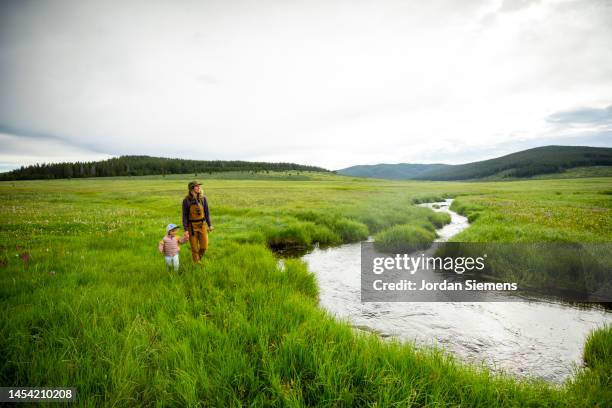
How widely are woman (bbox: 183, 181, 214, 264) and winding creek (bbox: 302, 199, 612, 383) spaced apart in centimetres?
469

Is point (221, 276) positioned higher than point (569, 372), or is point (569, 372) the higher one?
point (221, 276)

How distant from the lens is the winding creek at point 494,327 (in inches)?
215

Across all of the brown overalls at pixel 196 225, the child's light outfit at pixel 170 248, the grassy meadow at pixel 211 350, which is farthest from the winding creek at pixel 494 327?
the child's light outfit at pixel 170 248

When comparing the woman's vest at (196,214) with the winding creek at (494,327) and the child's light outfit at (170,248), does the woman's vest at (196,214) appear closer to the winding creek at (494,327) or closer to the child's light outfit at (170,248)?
the child's light outfit at (170,248)

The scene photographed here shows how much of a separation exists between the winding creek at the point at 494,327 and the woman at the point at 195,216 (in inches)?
184

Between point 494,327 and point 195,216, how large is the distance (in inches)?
369

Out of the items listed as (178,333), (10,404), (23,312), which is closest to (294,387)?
(178,333)

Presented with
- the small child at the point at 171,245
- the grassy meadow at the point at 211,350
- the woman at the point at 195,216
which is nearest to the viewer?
the grassy meadow at the point at 211,350

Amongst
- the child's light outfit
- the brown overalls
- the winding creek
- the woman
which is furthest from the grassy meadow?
the woman

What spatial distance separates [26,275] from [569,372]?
513 inches

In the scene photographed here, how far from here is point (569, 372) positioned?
5.01 meters

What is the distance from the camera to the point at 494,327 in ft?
22.2

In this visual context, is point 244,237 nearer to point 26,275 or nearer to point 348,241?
point 348,241

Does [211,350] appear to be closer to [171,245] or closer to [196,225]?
[171,245]
